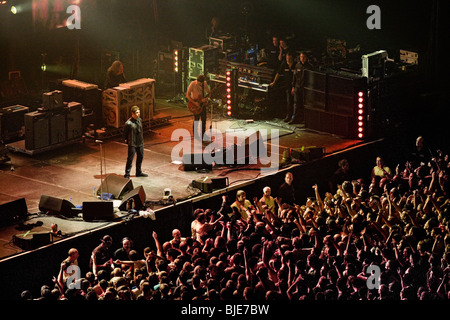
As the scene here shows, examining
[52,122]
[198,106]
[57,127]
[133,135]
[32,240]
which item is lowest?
[32,240]

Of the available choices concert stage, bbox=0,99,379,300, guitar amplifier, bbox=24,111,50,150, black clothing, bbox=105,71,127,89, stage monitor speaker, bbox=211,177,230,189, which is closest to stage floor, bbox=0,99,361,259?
concert stage, bbox=0,99,379,300

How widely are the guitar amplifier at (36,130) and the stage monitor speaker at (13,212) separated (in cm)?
343

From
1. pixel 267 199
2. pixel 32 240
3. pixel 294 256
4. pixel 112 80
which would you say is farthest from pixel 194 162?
pixel 294 256

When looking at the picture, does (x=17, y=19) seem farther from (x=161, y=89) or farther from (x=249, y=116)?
(x=249, y=116)

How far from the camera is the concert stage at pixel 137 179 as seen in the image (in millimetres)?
15844

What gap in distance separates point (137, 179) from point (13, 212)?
9.89 feet

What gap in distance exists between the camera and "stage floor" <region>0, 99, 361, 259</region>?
1712 cm

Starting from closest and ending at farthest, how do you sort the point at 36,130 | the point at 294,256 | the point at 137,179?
1. the point at 294,256
2. the point at 137,179
3. the point at 36,130

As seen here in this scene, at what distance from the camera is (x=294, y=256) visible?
47.3 ft

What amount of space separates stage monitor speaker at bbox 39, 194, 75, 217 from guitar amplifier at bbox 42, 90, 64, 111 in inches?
Answer: 143

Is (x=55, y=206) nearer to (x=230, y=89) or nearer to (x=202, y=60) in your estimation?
(x=230, y=89)

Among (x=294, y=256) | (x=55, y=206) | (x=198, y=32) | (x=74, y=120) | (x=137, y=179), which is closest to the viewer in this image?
(x=294, y=256)

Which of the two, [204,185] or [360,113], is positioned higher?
[360,113]
